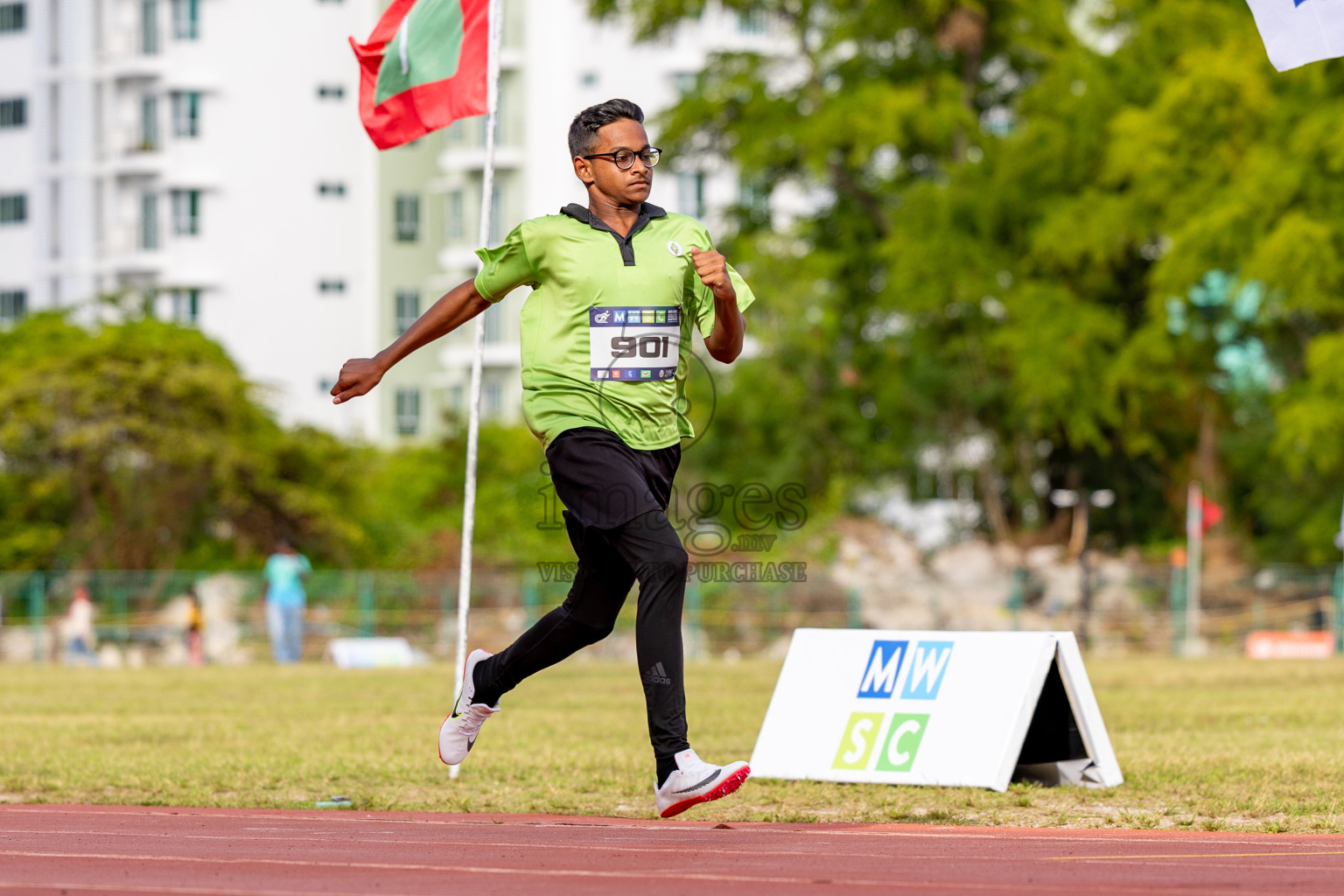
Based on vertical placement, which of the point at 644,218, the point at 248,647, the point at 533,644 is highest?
the point at 644,218

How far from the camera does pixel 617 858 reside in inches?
210

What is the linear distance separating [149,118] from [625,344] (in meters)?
62.1

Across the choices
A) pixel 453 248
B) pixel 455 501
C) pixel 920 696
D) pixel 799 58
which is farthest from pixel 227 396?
pixel 920 696

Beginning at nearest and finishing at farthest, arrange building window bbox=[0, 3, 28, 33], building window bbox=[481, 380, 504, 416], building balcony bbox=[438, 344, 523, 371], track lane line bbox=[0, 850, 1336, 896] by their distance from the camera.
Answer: track lane line bbox=[0, 850, 1336, 896] → building balcony bbox=[438, 344, 523, 371] → building window bbox=[481, 380, 504, 416] → building window bbox=[0, 3, 28, 33]

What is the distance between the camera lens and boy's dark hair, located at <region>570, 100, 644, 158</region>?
6.50 metres

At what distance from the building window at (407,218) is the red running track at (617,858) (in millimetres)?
59925

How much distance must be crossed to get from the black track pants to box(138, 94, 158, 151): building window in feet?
202

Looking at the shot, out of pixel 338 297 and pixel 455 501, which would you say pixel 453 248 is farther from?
pixel 455 501

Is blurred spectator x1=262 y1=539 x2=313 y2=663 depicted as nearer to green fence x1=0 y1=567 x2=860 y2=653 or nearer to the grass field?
green fence x1=0 y1=567 x2=860 y2=653

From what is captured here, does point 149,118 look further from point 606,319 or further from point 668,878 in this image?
point 668,878

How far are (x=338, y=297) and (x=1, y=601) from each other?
3008cm

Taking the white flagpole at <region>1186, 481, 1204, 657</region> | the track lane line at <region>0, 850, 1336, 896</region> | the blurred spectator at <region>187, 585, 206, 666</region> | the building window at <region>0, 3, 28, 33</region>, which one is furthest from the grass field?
the building window at <region>0, 3, 28, 33</region>

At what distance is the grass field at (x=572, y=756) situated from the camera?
733 cm

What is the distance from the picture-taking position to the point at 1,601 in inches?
1479
